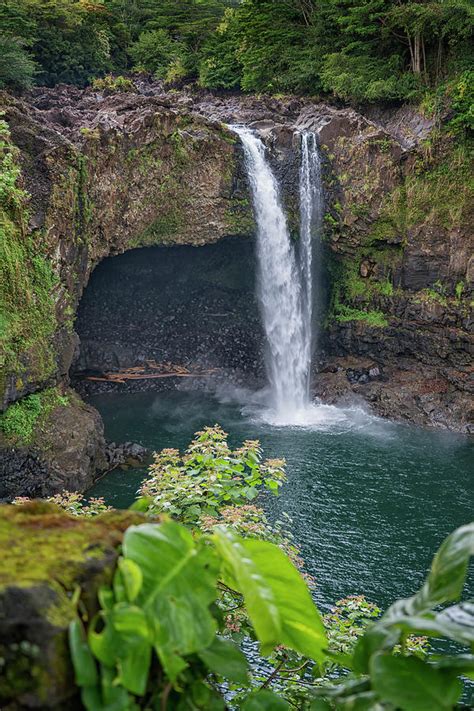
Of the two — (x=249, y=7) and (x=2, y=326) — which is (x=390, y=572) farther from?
(x=249, y=7)

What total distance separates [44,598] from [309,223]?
19.7 m

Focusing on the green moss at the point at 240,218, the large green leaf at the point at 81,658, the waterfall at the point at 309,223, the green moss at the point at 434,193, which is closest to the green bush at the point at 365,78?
the green moss at the point at 434,193

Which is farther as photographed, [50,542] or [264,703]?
[264,703]

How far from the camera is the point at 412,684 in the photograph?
1.39 m

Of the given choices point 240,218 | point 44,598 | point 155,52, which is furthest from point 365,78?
point 44,598

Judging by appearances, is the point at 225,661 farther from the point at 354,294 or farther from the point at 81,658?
the point at 354,294

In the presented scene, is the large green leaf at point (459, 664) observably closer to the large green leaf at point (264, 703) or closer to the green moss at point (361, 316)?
the large green leaf at point (264, 703)

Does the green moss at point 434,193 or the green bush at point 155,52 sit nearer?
the green moss at point 434,193

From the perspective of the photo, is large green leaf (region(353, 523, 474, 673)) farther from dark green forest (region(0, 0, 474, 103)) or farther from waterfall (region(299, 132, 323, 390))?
dark green forest (region(0, 0, 474, 103))

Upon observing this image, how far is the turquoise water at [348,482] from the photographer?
10.9 meters

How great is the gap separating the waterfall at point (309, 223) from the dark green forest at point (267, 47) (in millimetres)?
3139

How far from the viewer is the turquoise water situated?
10.9m

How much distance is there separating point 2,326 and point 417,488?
9450 millimetres

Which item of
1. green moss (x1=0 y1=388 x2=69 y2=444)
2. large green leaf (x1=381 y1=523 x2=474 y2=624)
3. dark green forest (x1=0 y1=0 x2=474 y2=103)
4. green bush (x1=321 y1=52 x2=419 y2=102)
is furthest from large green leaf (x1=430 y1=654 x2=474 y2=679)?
green bush (x1=321 y1=52 x2=419 y2=102)
